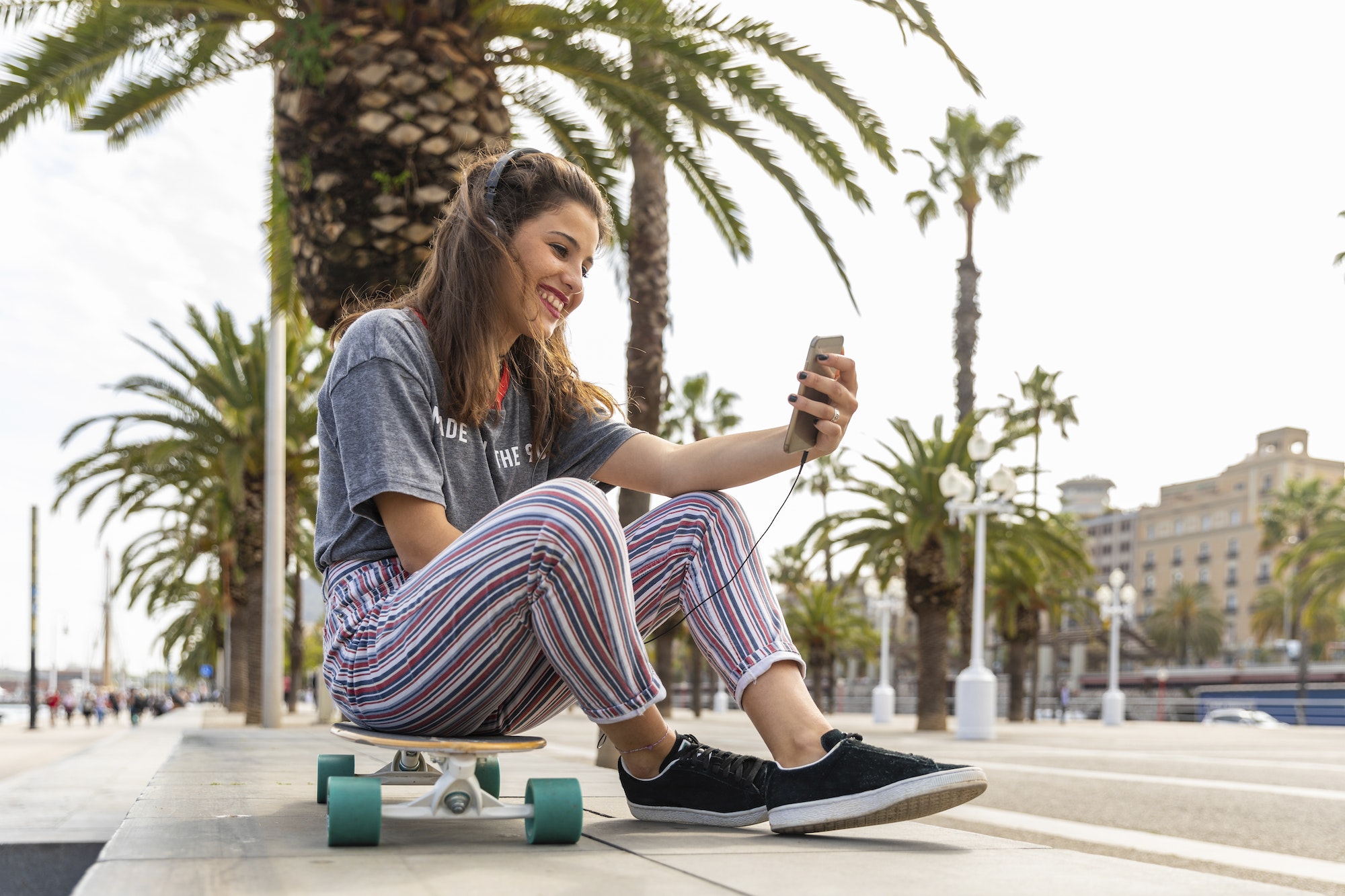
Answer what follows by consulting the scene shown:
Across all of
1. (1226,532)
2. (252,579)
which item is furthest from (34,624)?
(1226,532)

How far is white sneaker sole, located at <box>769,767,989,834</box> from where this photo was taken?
2174mm

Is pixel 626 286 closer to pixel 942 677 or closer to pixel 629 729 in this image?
pixel 629 729

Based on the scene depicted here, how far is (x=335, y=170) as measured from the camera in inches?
223

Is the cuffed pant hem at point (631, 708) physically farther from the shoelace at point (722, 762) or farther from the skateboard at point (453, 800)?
the shoelace at point (722, 762)

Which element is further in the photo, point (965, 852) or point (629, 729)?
point (629, 729)

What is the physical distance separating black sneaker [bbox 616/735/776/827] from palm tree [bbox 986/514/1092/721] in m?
21.6

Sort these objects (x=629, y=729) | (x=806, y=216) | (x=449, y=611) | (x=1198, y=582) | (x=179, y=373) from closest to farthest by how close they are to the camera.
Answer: (x=449, y=611) < (x=629, y=729) < (x=806, y=216) < (x=179, y=373) < (x=1198, y=582)

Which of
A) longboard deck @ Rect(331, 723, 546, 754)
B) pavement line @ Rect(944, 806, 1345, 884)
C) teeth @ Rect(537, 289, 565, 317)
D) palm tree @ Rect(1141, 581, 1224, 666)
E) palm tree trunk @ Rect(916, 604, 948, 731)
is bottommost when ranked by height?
palm tree @ Rect(1141, 581, 1224, 666)

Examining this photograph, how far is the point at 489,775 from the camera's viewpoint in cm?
274

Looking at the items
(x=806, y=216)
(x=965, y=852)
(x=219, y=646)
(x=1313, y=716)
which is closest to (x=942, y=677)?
(x=806, y=216)

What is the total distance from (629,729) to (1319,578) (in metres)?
37.4

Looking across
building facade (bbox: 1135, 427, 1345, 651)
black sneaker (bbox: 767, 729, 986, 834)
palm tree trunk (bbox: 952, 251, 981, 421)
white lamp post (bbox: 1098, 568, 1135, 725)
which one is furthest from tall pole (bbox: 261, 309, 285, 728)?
building facade (bbox: 1135, 427, 1345, 651)

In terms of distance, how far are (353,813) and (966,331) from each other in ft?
94.7

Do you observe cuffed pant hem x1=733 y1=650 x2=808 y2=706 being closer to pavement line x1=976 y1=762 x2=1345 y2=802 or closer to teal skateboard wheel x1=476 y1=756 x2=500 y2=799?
teal skateboard wheel x1=476 y1=756 x2=500 y2=799
